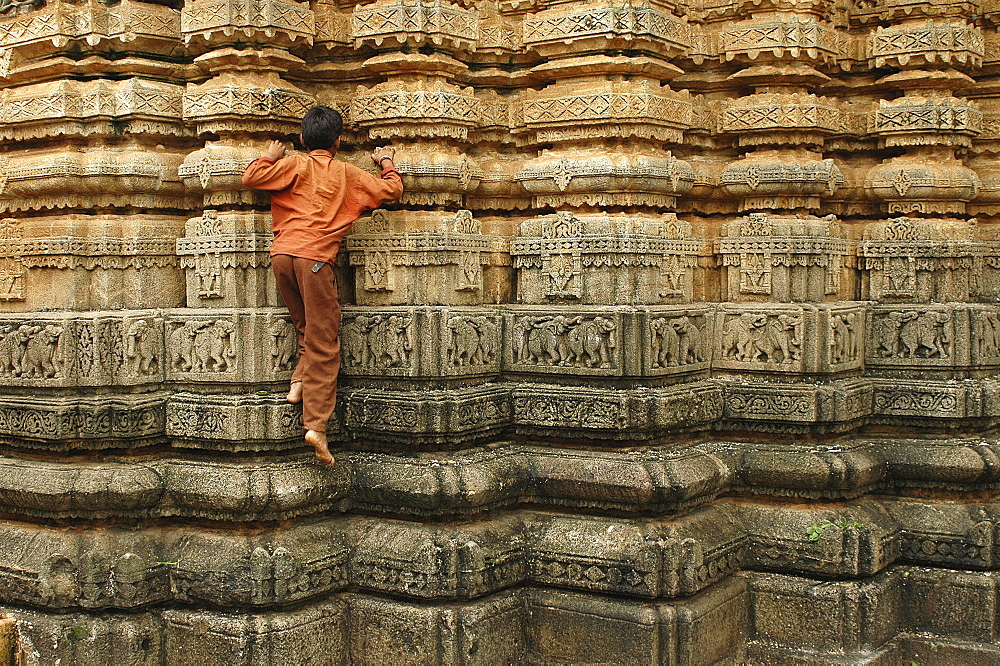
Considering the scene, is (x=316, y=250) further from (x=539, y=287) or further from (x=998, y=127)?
(x=998, y=127)

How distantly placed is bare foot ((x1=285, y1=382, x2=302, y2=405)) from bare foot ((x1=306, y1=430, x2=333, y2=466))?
0.20m

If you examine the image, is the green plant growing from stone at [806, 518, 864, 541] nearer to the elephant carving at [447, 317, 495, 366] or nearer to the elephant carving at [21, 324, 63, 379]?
the elephant carving at [447, 317, 495, 366]

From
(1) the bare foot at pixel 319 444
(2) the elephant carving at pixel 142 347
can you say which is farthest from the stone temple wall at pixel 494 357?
(1) the bare foot at pixel 319 444

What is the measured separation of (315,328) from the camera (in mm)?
6359

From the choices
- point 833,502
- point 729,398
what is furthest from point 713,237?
point 833,502

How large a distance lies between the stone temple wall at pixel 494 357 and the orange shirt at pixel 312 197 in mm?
304

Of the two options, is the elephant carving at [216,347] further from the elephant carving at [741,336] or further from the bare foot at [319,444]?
the elephant carving at [741,336]

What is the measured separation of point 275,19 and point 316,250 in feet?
4.79

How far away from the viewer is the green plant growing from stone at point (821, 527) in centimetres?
669

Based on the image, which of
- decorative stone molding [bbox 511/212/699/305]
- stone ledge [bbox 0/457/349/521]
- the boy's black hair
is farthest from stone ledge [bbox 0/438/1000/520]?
the boy's black hair

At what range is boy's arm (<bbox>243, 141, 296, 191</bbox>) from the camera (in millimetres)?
6340

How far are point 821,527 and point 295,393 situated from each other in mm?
3174

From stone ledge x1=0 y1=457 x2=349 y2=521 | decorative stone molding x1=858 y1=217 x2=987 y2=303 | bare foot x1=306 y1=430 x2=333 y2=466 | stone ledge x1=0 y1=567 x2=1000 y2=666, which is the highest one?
decorative stone molding x1=858 y1=217 x2=987 y2=303

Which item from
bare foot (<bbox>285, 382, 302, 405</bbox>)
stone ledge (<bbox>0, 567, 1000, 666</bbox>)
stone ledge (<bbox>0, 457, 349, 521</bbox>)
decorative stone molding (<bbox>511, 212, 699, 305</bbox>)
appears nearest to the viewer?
stone ledge (<bbox>0, 567, 1000, 666</bbox>)
